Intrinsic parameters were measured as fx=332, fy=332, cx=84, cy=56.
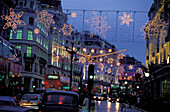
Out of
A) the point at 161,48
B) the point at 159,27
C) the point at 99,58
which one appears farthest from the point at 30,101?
the point at 99,58

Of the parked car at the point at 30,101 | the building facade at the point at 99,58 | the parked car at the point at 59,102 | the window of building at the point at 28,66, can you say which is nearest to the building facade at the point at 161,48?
the parked car at the point at 30,101

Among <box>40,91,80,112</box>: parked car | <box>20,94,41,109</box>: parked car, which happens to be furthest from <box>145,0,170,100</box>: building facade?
<box>40,91,80,112</box>: parked car

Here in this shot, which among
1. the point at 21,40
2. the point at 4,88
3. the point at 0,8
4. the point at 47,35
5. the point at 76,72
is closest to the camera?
the point at 4,88

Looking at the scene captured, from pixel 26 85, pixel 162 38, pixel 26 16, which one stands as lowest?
pixel 26 85

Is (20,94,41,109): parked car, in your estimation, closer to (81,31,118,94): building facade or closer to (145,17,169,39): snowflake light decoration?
(145,17,169,39): snowflake light decoration

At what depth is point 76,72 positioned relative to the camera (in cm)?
10344

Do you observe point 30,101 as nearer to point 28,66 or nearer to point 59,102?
point 59,102

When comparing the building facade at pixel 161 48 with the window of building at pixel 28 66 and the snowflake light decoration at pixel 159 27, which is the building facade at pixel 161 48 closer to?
the snowflake light decoration at pixel 159 27

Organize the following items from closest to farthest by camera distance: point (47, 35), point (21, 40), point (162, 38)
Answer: point (162, 38), point (21, 40), point (47, 35)

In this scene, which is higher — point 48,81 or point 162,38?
point 162,38

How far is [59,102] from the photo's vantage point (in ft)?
43.2

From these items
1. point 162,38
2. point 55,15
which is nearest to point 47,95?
point 162,38

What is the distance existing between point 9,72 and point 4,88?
3.76ft

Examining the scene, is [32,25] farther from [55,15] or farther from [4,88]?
[4,88]
